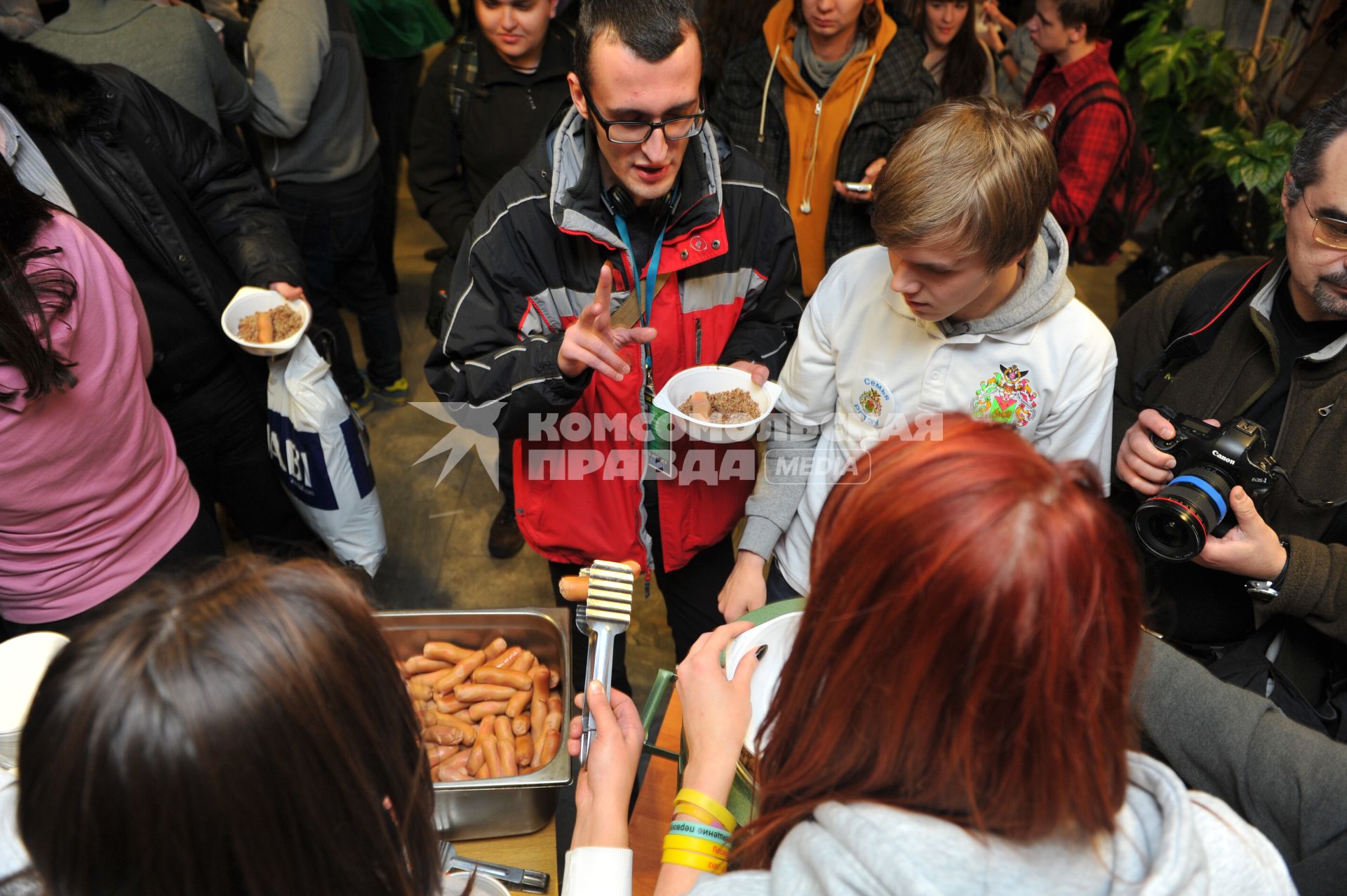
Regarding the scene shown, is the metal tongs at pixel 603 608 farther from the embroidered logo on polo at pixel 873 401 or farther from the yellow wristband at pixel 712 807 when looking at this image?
the embroidered logo on polo at pixel 873 401

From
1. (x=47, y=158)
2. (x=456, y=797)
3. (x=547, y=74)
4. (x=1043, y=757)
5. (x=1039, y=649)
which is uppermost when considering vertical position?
(x=547, y=74)

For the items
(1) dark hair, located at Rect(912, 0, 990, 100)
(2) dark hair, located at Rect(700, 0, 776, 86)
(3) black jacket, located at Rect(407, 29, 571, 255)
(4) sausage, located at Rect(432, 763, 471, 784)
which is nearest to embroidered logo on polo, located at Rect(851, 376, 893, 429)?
(4) sausage, located at Rect(432, 763, 471, 784)

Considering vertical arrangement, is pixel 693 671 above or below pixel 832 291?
below

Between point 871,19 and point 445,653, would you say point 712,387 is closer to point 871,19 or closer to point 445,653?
point 445,653

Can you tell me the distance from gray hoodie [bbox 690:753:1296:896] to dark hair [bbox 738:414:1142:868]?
0.03 m

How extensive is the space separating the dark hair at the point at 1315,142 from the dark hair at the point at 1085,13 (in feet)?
5.43

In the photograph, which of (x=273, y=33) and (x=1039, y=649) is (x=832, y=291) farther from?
(x=273, y=33)

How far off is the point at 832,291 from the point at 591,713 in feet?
2.91

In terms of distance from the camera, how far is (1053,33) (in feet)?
9.89

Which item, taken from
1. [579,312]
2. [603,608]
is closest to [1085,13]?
[579,312]

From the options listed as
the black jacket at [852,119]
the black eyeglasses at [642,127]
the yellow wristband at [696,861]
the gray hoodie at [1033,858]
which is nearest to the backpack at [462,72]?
the black jacket at [852,119]

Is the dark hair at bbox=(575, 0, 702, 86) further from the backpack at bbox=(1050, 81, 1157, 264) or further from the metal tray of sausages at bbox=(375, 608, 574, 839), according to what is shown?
the backpack at bbox=(1050, 81, 1157, 264)

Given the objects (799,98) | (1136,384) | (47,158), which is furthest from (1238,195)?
(47,158)

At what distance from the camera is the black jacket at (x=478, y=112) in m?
2.68
